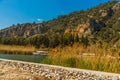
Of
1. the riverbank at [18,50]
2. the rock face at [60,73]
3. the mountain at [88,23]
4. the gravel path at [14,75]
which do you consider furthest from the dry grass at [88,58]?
the mountain at [88,23]

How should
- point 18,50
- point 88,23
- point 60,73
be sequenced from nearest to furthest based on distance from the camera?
point 60,73, point 18,50, point 88,23

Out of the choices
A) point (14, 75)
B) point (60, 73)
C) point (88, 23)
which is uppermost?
point (88, 23)

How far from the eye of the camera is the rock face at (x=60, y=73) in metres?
7.47

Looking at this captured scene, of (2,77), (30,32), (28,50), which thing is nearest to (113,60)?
(2,77)

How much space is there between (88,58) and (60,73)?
1.58 metres

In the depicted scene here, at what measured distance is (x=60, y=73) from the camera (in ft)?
27.8

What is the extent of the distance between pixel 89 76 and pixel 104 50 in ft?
6.91

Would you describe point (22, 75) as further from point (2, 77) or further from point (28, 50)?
point (28, 50)

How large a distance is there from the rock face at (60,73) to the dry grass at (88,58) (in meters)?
1.19

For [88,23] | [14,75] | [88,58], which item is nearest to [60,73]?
[88,58]

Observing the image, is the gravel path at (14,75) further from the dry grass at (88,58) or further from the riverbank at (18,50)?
the riverbank at (18,50)

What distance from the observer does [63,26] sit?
247 feet

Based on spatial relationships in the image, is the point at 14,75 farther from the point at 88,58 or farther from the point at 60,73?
the point at 88,58

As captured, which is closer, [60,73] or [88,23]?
[60,73]
